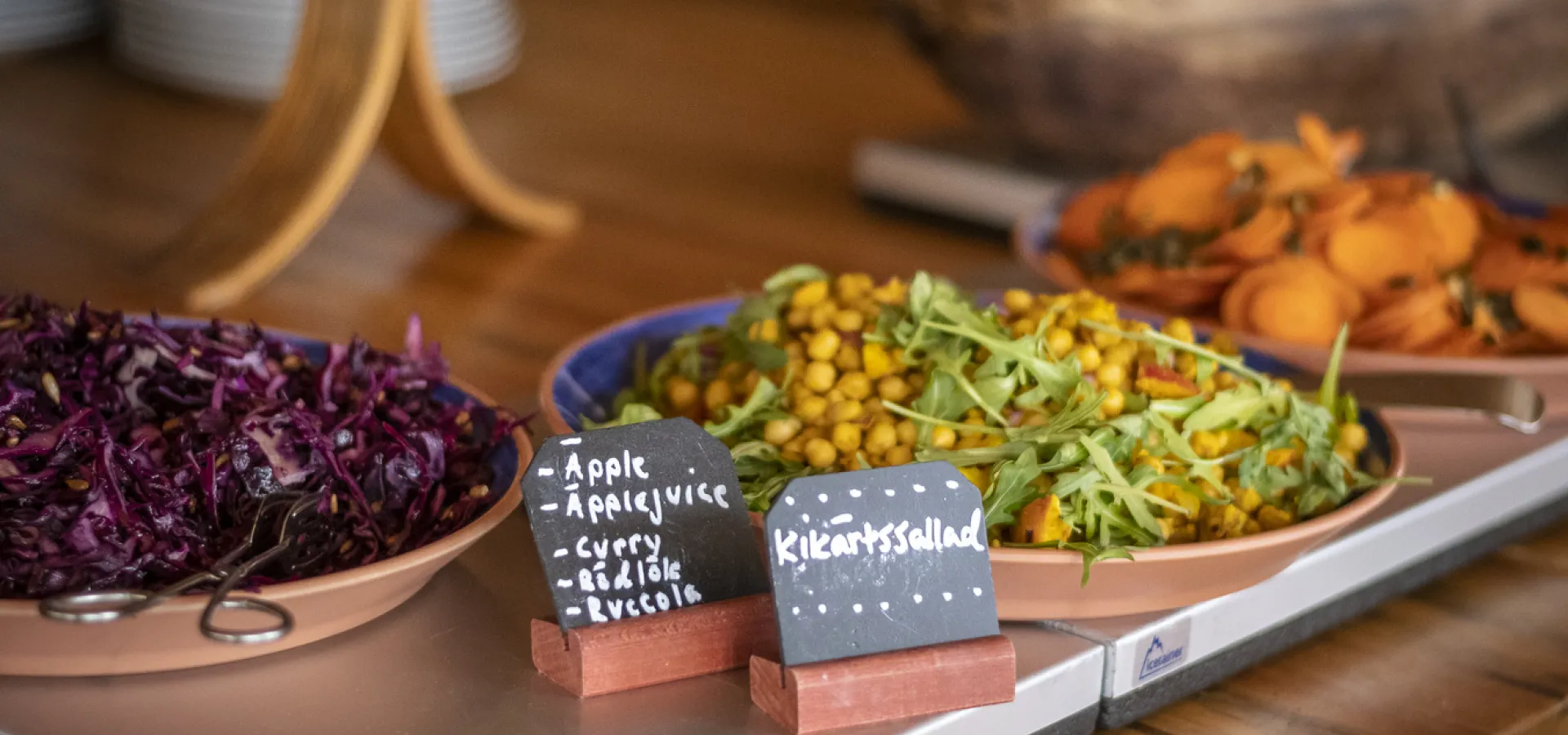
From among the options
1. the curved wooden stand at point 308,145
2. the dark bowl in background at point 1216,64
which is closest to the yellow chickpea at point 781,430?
the curved wooden stand at point 308,145

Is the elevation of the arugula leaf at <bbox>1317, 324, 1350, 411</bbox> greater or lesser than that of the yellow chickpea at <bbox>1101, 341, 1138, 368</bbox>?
lesser

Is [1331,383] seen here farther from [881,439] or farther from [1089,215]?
[1089,215]

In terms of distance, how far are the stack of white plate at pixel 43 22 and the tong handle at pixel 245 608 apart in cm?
298

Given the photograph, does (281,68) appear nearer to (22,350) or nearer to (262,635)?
(22,350)

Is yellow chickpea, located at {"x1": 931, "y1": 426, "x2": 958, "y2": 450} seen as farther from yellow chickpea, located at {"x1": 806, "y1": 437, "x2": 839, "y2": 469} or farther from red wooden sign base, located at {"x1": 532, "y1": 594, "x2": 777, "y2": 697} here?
red wooden sign base, located at {"x1": 532, "y1": 594, "x2": 777, "y2": 697}

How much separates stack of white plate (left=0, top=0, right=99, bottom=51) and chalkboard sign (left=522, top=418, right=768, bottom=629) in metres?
3.06

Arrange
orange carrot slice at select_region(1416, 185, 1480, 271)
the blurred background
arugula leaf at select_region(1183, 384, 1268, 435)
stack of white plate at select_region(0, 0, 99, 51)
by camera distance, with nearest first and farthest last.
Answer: arugula leaf at select_region(1183, 384, 1268, 435) < orange carrot slice at select_region(1416, 185, 1480, 271) < the blurred background < stack of white plate at select_region(0, 0, 99, 51)

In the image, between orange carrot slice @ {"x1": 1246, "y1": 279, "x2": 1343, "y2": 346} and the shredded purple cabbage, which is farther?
orange carrot slice @ {"x1": 1246, "y1": 279, "x2": 1343, "y2": 346}

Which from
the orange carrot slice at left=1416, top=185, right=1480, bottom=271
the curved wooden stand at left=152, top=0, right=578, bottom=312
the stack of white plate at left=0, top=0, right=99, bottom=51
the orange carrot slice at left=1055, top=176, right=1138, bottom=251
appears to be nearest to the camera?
the orange carrot slice at left=1416, top=185, right=1480, bottom=271

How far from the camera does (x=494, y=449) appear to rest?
1052mm

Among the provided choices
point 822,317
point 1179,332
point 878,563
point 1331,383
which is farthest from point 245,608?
point 1331,383

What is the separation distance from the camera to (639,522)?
89 cm

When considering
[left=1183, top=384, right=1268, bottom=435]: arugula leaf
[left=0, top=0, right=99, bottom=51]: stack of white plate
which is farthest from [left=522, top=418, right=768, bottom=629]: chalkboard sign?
[left=0, top=0, right=99, bottom=51]: stack of white plate

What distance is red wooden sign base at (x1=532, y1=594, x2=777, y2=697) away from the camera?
0.88 metres
